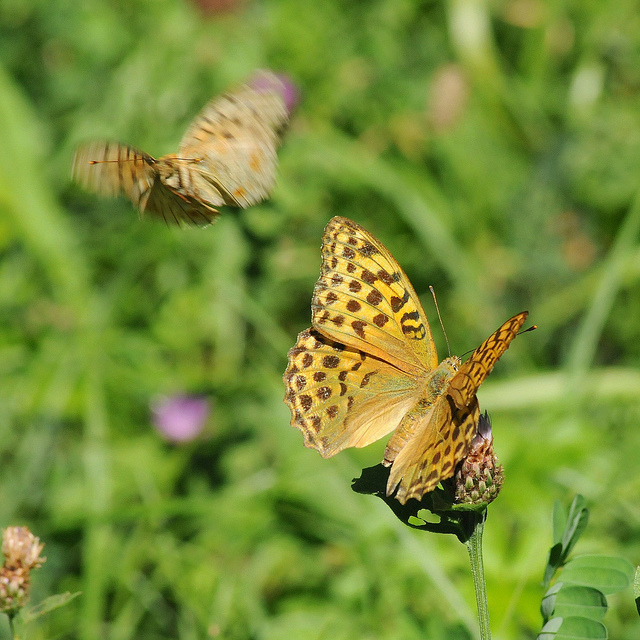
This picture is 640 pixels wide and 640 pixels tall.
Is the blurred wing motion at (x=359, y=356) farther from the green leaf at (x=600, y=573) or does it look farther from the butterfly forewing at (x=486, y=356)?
the green leaf at (x=600, y=573)

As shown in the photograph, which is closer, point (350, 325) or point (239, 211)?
point (350, 325)

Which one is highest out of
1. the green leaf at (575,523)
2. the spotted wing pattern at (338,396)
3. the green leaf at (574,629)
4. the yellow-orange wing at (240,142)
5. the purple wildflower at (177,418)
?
the yellow-orange wing at (240,142)

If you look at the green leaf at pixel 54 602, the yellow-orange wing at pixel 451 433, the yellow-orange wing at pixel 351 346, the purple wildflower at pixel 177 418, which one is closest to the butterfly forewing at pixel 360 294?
the yellow-orange wing at pixel 351 346

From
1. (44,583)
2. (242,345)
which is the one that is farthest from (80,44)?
(44,583)

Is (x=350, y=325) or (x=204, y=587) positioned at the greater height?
(x=350, y=325)

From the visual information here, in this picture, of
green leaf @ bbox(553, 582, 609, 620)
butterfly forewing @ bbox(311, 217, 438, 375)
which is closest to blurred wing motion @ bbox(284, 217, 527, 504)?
butterfly forewing @ bbox(311, 217, 438, 375)

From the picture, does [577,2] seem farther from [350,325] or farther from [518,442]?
[350,325]

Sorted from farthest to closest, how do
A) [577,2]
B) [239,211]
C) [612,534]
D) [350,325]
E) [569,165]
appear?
[577,2]
[569,165]
[239,211]
[612,534]
[350,325]
